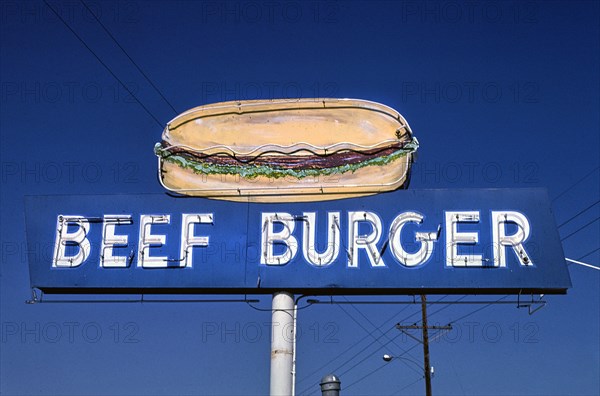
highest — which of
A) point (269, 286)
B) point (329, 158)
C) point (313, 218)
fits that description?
point (329, 158)

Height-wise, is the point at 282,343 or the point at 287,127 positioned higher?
the point at 287,127

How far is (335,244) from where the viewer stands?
15.2 m

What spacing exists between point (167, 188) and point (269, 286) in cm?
A: 242

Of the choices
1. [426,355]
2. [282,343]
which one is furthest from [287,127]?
[426,355]

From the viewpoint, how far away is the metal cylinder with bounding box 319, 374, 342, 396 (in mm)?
13812

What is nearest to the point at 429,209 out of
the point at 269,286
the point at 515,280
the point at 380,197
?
the point at 380,197

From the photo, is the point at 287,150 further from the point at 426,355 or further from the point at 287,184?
the point at 426,355

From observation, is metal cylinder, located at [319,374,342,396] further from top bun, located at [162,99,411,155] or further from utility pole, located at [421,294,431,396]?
utility pole, located at [421,294,431,396]

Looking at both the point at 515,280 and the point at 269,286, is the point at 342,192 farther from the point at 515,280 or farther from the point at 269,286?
the point at 515,280

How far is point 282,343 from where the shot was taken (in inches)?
588

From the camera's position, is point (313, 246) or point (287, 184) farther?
point (287, 184)

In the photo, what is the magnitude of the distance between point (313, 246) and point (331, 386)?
2.44 m

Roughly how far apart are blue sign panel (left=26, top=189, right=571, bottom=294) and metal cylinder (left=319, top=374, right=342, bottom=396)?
1.69 m

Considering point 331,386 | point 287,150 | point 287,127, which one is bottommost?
point 331,386
